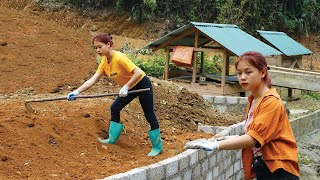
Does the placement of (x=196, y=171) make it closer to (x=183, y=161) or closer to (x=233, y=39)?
(x=183, y=161)

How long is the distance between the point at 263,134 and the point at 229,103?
6.70 meters

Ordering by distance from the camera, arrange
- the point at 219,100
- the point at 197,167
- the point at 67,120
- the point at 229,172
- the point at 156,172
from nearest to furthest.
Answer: the point at 156,172 < the point at 197,167 < the point at 67,120 < the point at 229,172 < the point at 219,100

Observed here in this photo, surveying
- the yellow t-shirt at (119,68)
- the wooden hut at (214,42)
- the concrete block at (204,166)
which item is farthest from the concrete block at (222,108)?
the yellow t-shirt at (119,68)

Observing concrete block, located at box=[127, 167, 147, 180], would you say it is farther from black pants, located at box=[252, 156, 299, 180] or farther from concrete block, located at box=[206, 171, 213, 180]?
concrete block, located at box=[206, 171, 213, 180]

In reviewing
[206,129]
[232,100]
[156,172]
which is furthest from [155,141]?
[232,100]

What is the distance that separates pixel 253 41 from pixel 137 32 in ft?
28.3

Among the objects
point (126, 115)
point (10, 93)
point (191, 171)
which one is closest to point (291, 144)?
point (191, 171)

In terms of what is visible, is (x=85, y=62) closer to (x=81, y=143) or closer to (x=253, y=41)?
(x=253, y=41)

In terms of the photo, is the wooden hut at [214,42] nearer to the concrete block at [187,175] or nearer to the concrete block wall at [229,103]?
the concrete block wall at [229,103]

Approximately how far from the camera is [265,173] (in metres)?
3.73

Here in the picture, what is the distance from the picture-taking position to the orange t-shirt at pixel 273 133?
3.53 meters

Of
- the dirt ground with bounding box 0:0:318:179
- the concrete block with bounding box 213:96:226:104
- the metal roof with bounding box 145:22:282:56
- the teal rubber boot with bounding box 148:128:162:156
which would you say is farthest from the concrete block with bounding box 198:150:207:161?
the metal roof with bounding box 145:22:282:56

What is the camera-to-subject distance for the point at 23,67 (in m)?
11.2

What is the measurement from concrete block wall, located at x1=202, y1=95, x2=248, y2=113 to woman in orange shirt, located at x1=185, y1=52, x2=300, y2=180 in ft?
20.7
